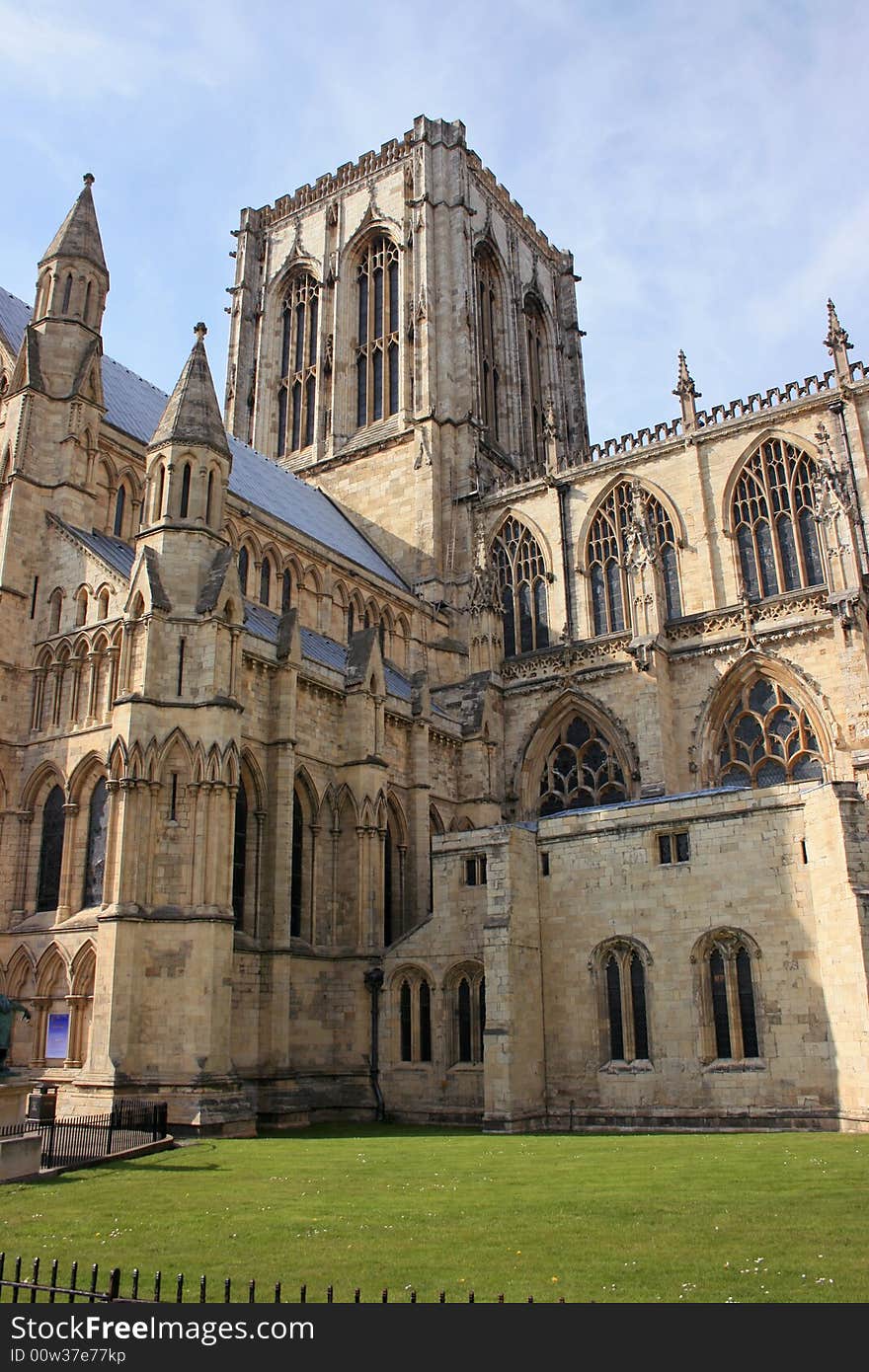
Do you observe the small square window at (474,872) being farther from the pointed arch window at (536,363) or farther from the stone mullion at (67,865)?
the pointed arch window at (536,363)

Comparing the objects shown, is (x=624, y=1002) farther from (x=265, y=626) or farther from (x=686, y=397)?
(x=686, y=397)

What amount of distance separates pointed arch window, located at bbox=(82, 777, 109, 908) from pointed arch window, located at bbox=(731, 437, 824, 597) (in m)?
22.1

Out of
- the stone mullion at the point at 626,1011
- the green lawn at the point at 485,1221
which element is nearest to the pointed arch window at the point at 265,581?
the stone mullion at the point at 626,1011

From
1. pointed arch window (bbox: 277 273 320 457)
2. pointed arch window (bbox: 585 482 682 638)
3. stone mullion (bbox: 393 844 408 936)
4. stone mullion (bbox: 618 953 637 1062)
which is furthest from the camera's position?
pointed arch window (bbox: 277 273 320 457)

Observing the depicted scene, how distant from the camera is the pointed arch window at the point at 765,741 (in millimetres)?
33969

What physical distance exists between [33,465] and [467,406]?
77.8 feet

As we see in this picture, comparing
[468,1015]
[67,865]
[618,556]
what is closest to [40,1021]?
[67,865]

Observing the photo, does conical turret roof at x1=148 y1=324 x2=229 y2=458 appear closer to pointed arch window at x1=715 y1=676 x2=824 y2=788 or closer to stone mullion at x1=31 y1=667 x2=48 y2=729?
stone mullion at x1=31 y1=667 x2=48 y2=729

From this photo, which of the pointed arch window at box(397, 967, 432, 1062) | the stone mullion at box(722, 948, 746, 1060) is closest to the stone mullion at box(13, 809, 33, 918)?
the pointed arch window at box(397, 967, 432, 1062)

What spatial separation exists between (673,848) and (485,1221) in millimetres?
14513

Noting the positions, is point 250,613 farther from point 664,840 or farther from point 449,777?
point 664,840

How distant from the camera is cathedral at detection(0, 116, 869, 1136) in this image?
2425cm

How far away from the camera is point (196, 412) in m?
29.9
